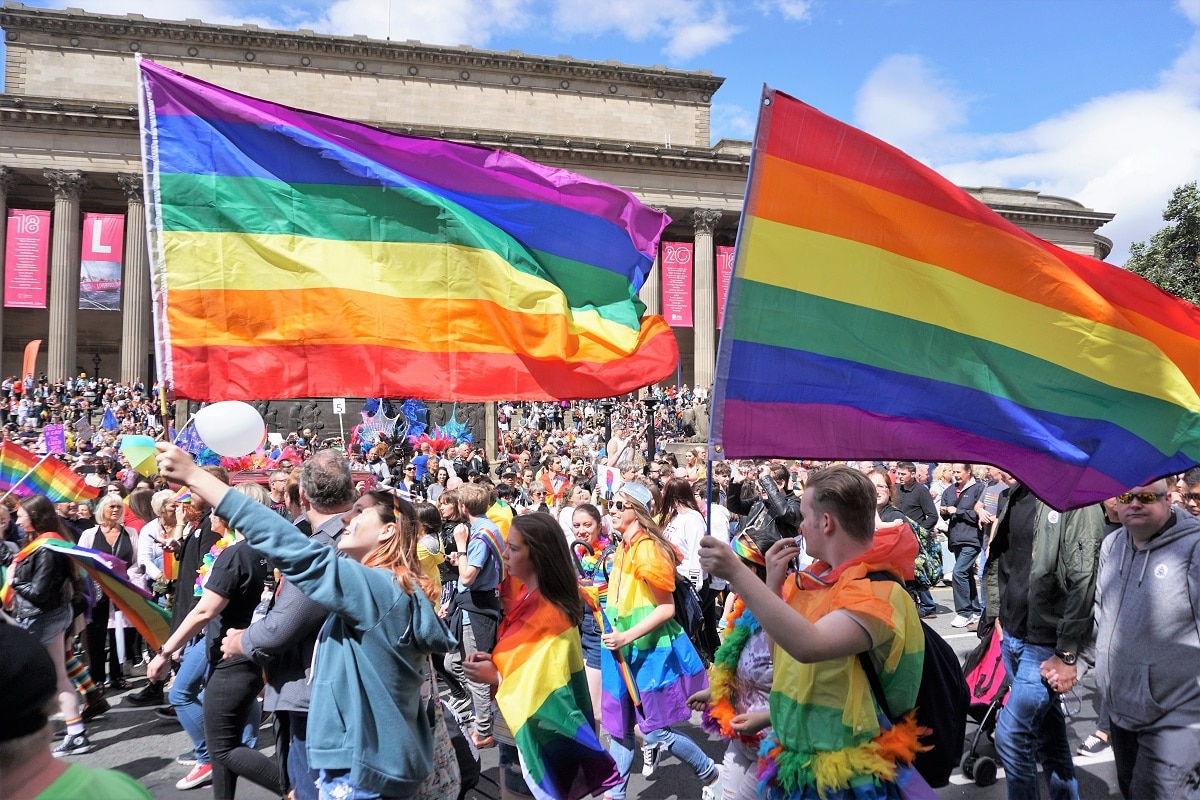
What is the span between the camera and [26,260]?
3441 centimetres

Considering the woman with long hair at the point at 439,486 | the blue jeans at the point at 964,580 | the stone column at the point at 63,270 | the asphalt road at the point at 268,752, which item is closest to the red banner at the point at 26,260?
the stone column at the point at 63,270

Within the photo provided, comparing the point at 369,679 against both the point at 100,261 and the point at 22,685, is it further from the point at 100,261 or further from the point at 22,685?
the point at 100,261

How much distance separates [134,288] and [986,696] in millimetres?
40284

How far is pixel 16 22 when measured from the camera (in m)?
40.2

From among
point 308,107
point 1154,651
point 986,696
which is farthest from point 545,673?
point 308,107

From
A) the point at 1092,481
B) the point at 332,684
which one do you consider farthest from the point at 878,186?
the point at 332,684

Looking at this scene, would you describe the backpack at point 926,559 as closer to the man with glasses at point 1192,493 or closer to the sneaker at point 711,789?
the man with glasses at point 1192,493

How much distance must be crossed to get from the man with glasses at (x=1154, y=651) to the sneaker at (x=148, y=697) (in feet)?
23.4

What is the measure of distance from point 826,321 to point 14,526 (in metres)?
6.28

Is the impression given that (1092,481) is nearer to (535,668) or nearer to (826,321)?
(826,321)

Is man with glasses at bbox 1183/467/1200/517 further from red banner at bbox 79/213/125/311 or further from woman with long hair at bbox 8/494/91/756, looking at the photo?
red banner at bbox 79/213/125/311

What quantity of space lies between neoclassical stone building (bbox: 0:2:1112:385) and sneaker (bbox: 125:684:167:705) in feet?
105

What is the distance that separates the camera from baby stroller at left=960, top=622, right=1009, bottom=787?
550cm

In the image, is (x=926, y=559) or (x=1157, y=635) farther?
(x=926, y=559)
